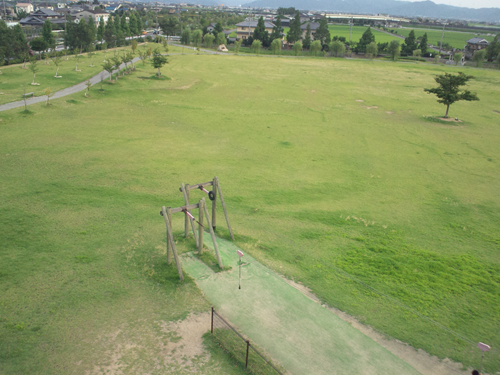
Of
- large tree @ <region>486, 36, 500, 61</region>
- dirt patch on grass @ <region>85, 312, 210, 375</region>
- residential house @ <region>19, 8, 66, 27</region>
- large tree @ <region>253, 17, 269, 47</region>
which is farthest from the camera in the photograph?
residential house @ <region>19, 8, 66, 27</region>

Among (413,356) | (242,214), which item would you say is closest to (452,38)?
(242,214)

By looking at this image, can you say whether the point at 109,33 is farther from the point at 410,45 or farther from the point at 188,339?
the point at 188,339

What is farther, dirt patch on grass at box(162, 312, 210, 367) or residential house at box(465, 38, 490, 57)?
residential house at box(465, 38, 490, 57)

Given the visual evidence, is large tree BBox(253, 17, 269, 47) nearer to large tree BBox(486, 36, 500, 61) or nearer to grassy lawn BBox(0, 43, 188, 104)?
large tree BBox(486, 36, 500, 61)

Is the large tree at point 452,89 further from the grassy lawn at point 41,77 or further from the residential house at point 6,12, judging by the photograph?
the residential house at point 6,12

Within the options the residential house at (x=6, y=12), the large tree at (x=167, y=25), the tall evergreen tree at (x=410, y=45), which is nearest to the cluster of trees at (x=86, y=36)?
the large tree at (x=167, y=25)

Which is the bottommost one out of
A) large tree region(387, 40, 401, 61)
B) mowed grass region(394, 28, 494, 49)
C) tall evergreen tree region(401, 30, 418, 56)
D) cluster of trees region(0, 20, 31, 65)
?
cluster of trees region(0, 20, 31, 65)

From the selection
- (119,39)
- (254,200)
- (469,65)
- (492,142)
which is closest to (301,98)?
(492,142)

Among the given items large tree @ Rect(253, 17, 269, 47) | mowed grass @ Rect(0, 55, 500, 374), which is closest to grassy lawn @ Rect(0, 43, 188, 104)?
mowed grass @ Rect(0, 55, 500, 374)
